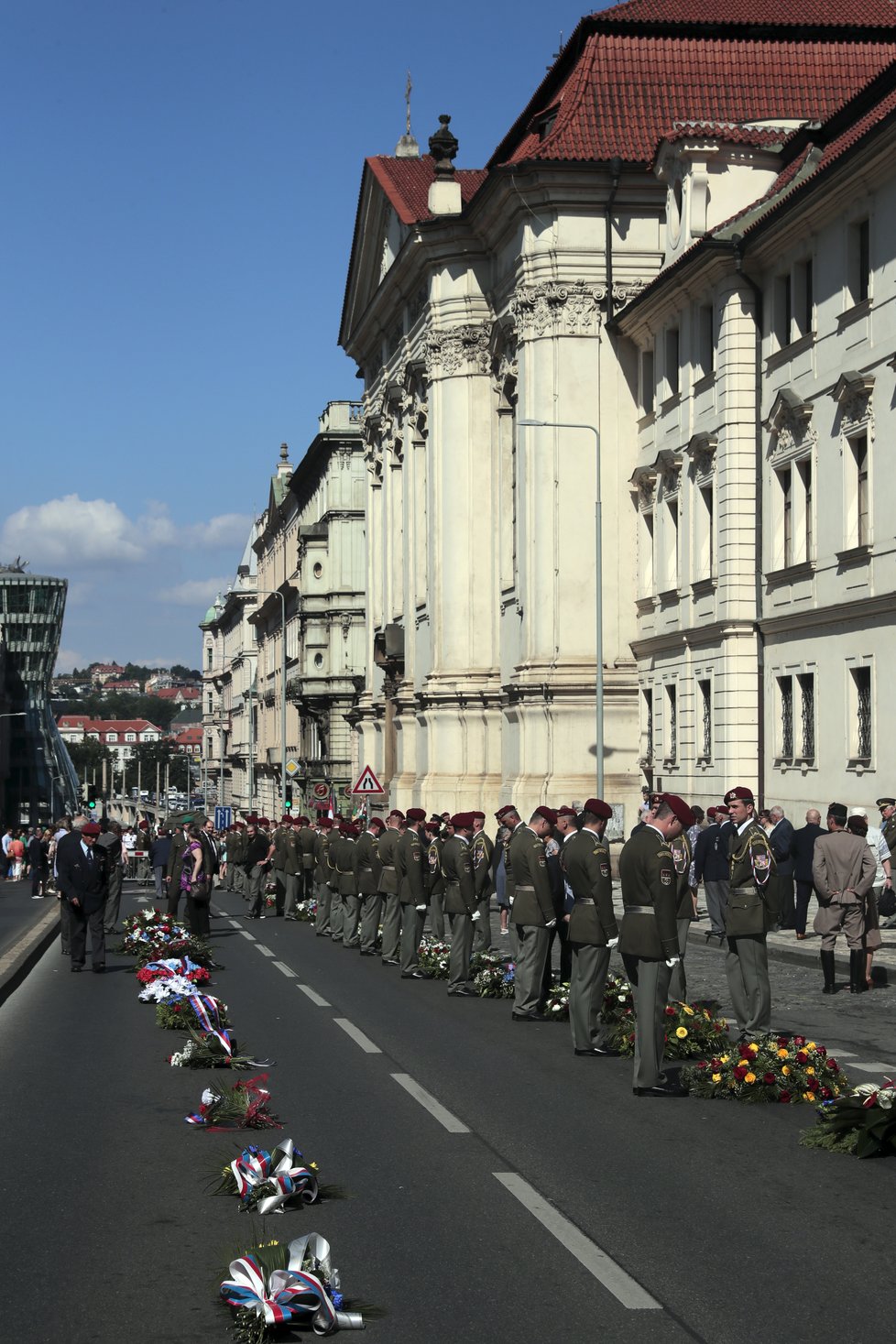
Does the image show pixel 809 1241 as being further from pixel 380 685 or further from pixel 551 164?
pixel 380 685

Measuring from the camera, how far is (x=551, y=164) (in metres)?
44.5

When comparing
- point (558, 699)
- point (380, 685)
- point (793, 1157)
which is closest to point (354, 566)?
point (380, 685)

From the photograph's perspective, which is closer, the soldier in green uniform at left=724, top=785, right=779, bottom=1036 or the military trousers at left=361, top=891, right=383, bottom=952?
the soldier in green uniform at left=724, top=785, right=779, bottom=1036

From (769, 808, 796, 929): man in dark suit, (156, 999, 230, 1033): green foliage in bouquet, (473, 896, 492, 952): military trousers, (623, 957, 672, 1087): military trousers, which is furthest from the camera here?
(769, 808, 796, 929): man in dark suit

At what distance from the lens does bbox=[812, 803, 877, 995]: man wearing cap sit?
18266mm

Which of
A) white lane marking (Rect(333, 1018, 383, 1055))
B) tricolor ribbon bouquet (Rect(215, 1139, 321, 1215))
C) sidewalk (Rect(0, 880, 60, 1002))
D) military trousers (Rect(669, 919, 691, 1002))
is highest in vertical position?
military trousers (Rect(669, 919, 691, 1002))

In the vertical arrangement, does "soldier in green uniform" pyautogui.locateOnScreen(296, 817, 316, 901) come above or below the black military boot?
above

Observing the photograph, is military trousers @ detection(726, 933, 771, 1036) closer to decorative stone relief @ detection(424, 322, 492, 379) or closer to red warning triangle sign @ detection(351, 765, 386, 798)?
red warning triangle sign @ detection(351, 765, 386, 798)

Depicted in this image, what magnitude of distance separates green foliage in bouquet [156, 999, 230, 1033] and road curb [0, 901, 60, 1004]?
2.46 meters

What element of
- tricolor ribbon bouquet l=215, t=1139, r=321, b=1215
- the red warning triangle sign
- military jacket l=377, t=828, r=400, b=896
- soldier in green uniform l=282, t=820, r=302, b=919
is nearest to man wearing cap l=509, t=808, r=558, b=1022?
military jacket l=377, t=828, r=400, b=896

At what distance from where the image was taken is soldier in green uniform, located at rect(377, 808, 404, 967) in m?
22.0

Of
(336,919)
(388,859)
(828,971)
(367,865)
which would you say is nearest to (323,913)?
(336,919)

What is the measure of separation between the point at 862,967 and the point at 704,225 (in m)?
24.0

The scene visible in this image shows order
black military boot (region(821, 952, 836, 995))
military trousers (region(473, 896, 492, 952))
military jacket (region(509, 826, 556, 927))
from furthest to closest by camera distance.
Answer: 1. military trousers (region(473, 896, 492, 952))
2. black military boot (region(821, 952, 836, 995))
3. military jacket (region(509, 826, 556, 927))
